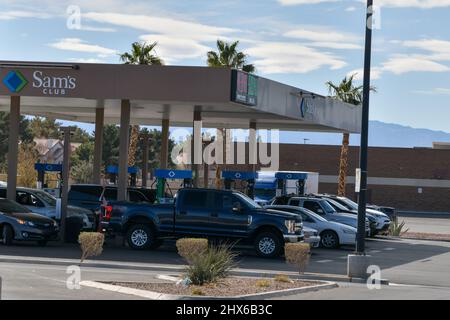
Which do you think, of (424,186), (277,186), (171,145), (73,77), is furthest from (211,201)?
(171,145)

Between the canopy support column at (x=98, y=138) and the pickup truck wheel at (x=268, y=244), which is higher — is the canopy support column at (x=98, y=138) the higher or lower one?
the higher one

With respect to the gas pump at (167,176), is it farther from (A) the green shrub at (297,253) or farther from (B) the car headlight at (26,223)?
(A) the green shrub at (297,253)

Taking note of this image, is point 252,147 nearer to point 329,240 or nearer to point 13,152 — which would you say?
point 329,240

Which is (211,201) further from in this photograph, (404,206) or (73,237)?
(404,206)

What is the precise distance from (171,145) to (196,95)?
76531 millimetres

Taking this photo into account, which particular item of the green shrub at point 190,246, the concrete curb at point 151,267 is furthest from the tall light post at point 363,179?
the green shrub at point 190,246

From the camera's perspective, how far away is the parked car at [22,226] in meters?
26.6

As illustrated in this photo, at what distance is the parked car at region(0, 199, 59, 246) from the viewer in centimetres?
2661

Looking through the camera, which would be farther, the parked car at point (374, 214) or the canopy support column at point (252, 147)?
the canopy support column at point (252, 147)

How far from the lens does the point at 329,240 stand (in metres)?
32.0

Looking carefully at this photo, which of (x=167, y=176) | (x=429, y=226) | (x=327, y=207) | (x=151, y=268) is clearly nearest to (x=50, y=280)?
(x=151, y=268)

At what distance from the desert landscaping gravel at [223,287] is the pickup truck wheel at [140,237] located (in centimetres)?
868

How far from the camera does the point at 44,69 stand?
28469 millimetres

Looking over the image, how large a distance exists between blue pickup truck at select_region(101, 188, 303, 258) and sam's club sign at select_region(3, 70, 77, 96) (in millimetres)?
Result: 4067
